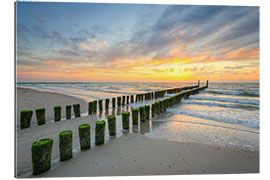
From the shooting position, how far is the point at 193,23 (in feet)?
13.7

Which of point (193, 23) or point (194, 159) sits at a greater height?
point (193, 23)

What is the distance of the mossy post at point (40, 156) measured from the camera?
203 centimetres

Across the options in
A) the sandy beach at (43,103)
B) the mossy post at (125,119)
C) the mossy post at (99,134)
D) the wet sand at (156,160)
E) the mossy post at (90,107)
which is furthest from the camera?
the mossy post at (90,107)

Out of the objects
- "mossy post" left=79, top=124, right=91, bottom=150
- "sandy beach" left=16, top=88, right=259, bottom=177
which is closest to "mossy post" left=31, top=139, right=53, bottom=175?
"sandy beach" left=16, top=88, right=259, bottom=177

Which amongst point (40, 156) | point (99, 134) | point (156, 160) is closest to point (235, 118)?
point (156, 160)

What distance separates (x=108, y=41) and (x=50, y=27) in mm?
2201

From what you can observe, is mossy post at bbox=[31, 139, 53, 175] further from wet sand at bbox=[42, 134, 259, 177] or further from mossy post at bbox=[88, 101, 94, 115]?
mossy post at bbox=[88, 101, 94, 115]

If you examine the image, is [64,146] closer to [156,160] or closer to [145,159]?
[145,159]

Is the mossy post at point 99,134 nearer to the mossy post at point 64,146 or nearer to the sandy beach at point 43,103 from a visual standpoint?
the mossy post at point 64,146

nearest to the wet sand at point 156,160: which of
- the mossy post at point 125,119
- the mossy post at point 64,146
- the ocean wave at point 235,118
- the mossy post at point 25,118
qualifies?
the mossy post at point 64,146

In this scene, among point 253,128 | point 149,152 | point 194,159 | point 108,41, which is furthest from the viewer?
point 108,41

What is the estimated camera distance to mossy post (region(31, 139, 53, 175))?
2027 millimetres
